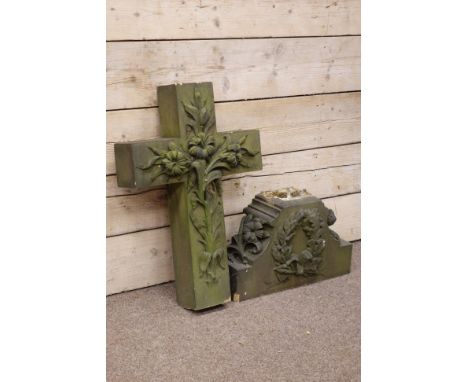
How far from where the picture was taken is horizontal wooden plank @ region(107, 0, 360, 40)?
194cm

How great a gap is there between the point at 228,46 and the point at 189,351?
1135mm

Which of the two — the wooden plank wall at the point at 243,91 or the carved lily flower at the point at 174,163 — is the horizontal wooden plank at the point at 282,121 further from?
the carved lily flower at the point at 174,163

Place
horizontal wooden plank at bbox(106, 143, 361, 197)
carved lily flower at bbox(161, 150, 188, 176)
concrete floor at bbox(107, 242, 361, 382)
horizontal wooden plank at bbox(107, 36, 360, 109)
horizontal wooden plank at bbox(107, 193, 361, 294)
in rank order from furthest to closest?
horizontal wooden plank at bbox(106, 143, 361, 197)
horizontal wooden plank at bbox(107, 193, 361, 294)
horizontal wooden plank at bbox(107, 36, 360, 109)
carved lily flower at bbox(161, 150, 188, 176)
concrete floor at bbox(107, 242, 361, 382)

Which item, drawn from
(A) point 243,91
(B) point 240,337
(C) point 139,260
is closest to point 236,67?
(A) point 243,91

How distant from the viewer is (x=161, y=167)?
186 centimetres

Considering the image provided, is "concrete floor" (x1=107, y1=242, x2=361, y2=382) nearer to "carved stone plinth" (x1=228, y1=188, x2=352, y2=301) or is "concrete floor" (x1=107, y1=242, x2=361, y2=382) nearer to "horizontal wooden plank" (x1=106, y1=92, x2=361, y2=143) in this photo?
"carved stone plinth" (x1=228, y1=188, x2=352, y2=301)

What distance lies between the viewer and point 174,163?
1.87 meters

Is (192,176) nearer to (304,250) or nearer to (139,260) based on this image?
(139,260)

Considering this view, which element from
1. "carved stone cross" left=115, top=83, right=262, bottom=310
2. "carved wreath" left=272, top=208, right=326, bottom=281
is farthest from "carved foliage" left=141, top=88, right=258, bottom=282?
"carved wreath" left=272, top=208, right=326, bottom=281

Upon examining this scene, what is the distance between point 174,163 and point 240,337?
23.5 inches

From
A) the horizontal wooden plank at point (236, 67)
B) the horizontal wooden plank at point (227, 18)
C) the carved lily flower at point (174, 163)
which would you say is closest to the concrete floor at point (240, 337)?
the carved lily flower at point (174, 163)

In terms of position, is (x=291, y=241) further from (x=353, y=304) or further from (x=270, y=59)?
(x=270, y=59)

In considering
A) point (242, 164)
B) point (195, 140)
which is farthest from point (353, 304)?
point (195, 140)

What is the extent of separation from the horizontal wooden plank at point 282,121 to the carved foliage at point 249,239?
14.2 inches
